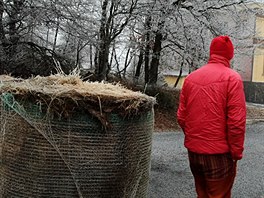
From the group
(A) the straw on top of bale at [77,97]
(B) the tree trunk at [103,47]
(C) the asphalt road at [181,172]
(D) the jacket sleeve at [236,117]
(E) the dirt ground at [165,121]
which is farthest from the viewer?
(E) the dirt ground at [165,121]

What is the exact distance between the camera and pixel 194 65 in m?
16.2

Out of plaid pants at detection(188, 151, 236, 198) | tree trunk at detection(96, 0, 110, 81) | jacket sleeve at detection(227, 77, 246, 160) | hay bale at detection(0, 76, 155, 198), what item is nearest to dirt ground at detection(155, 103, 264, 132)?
tree trunk at detection(96, 0, 110, 81)

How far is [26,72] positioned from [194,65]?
7.06 m

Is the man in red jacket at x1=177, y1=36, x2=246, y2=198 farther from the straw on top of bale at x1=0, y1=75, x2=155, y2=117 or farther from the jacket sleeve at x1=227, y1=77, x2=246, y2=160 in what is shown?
the straw on top of bale at x1=0, y1=75, x2=155, y2=117

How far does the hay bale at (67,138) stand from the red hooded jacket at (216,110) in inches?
23.4

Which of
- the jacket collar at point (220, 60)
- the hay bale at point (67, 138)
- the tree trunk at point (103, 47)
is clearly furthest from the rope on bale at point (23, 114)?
the tree trunk at point (103, 47)

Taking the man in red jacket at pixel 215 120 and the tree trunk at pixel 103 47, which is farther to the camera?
the tree trunk at pixel 103 47

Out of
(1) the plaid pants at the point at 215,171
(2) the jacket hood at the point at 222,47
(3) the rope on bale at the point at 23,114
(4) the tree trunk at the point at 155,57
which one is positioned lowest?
(1) the plaid pants at the point at 215,171

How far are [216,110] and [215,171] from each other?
0.55m

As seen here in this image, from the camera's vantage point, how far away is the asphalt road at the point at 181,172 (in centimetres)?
570

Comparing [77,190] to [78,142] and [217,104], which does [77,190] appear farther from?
[217,104]

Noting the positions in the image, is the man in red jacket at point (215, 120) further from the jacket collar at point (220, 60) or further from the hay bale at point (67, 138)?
the hay bale at point (67, 138)

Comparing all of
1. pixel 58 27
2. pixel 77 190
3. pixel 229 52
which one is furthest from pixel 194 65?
pixel 77 190

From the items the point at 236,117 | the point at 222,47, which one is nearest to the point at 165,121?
the point at 222,47
